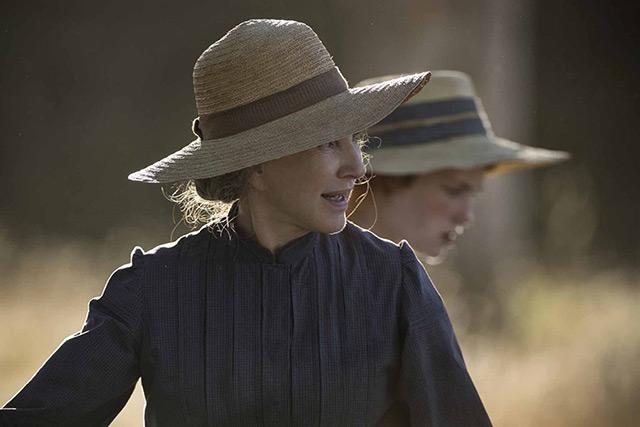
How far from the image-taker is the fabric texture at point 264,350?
10.5ft

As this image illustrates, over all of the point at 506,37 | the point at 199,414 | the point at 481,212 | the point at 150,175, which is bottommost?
the point at 481,212

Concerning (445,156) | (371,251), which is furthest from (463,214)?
(371,251)

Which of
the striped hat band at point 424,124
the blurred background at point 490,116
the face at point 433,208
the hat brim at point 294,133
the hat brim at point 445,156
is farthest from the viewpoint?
the blurred background at point 490,116

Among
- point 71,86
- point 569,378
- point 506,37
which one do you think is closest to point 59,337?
point 569,378

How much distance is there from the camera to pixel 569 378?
21.5 feet

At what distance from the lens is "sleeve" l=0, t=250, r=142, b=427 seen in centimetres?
320

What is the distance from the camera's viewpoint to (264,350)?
3.21 meters

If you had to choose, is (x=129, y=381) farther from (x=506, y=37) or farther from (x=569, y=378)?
(x=506, y=37)

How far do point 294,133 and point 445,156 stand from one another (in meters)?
1.89

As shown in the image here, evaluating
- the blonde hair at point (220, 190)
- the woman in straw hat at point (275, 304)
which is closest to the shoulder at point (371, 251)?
the woman in straw hat at point (275, 304)

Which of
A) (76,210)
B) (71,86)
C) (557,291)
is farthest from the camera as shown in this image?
(71,86)

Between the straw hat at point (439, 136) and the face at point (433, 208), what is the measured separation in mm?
62

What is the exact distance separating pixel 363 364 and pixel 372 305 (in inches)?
5.1

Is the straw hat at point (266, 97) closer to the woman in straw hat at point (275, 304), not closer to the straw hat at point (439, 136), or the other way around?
the woman in straw hat at point (275, 304)
